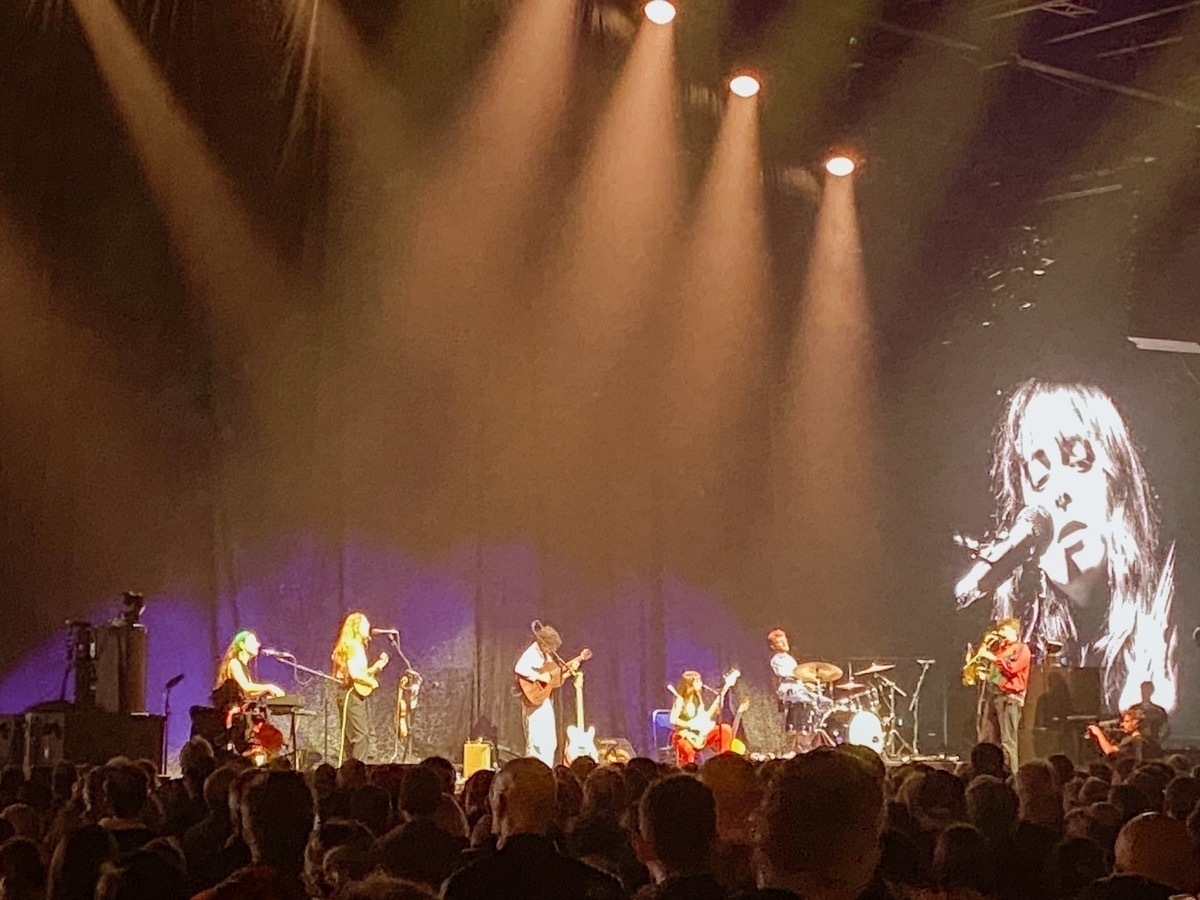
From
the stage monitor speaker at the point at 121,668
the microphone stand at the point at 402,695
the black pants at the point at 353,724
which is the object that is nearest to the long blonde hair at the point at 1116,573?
the microphone stand at the point at 402,695

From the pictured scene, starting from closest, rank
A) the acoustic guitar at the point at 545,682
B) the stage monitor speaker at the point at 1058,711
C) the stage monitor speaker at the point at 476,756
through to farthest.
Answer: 1. the stage monitor speaker at the point at 476,756
2. the acoustic guitar at the point at 545,682
3. the stage monitor speaker at the point at 1058,711

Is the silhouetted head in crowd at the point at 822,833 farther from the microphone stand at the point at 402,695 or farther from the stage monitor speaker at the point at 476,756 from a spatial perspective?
the microphone stand at the point at 402,695

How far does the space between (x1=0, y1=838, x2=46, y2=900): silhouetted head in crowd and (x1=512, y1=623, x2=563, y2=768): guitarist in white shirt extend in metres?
10.7

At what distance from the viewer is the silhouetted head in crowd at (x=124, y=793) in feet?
16.7

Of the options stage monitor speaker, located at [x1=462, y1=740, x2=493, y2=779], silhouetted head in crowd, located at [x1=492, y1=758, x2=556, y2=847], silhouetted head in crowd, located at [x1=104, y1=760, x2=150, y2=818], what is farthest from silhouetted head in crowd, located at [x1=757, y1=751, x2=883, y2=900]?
stage monitor speaker, located at [x1=462, y1=740, x2=493, y2=779]

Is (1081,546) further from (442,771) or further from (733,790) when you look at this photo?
(733,790)

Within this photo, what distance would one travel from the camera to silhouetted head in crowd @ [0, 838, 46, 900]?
11.9ft

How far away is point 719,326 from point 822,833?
50.2ft

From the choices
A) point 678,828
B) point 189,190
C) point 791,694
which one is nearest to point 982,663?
point 791,694

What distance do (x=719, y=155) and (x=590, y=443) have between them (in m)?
3.77

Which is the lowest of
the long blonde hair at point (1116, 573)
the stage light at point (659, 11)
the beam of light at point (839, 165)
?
the long blonde hair at point (1116, 573)

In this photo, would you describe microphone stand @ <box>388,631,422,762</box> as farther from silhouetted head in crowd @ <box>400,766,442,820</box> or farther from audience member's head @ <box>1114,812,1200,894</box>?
audience member's head @ <box>1114,812,1200,894</box>

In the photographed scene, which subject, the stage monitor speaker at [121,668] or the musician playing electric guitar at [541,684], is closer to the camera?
the stage monitor speaker at [121,668]

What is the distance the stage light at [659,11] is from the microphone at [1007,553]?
814 centimetres
